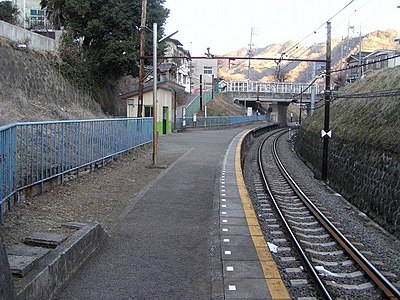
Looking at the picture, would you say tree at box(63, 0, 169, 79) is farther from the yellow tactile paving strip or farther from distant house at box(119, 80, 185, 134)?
the yellow tactile paving strip

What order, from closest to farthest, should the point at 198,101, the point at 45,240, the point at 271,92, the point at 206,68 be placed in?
1. the point at 45,240
2. the point at 198,101
3. the point at 271,92
4. the point at 206,68

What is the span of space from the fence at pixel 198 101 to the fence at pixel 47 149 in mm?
32146

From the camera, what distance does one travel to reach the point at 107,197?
392 inches

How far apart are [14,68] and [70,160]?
13.8 metres

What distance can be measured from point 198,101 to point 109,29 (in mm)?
25267

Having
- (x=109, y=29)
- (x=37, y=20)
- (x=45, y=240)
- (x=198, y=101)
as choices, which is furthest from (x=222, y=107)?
(x=45, y=240)

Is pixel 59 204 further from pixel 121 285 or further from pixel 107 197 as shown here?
pixel 121 285

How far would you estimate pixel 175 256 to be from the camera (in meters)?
6.04

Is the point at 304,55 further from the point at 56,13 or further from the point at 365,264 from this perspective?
the point at 365,264

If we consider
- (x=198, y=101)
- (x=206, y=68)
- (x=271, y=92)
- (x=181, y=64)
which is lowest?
(x=198, y=101)

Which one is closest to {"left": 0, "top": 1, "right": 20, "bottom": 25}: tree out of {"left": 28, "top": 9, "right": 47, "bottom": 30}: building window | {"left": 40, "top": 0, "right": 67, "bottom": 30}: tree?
{"left": 28, "top": 9, "right": 47, "bottom": 30}: building window

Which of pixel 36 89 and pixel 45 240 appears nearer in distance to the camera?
pixel 45 240

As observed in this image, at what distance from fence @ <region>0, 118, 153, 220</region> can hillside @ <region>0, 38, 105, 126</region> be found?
3.09m

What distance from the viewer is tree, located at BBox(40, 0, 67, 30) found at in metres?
33.3
